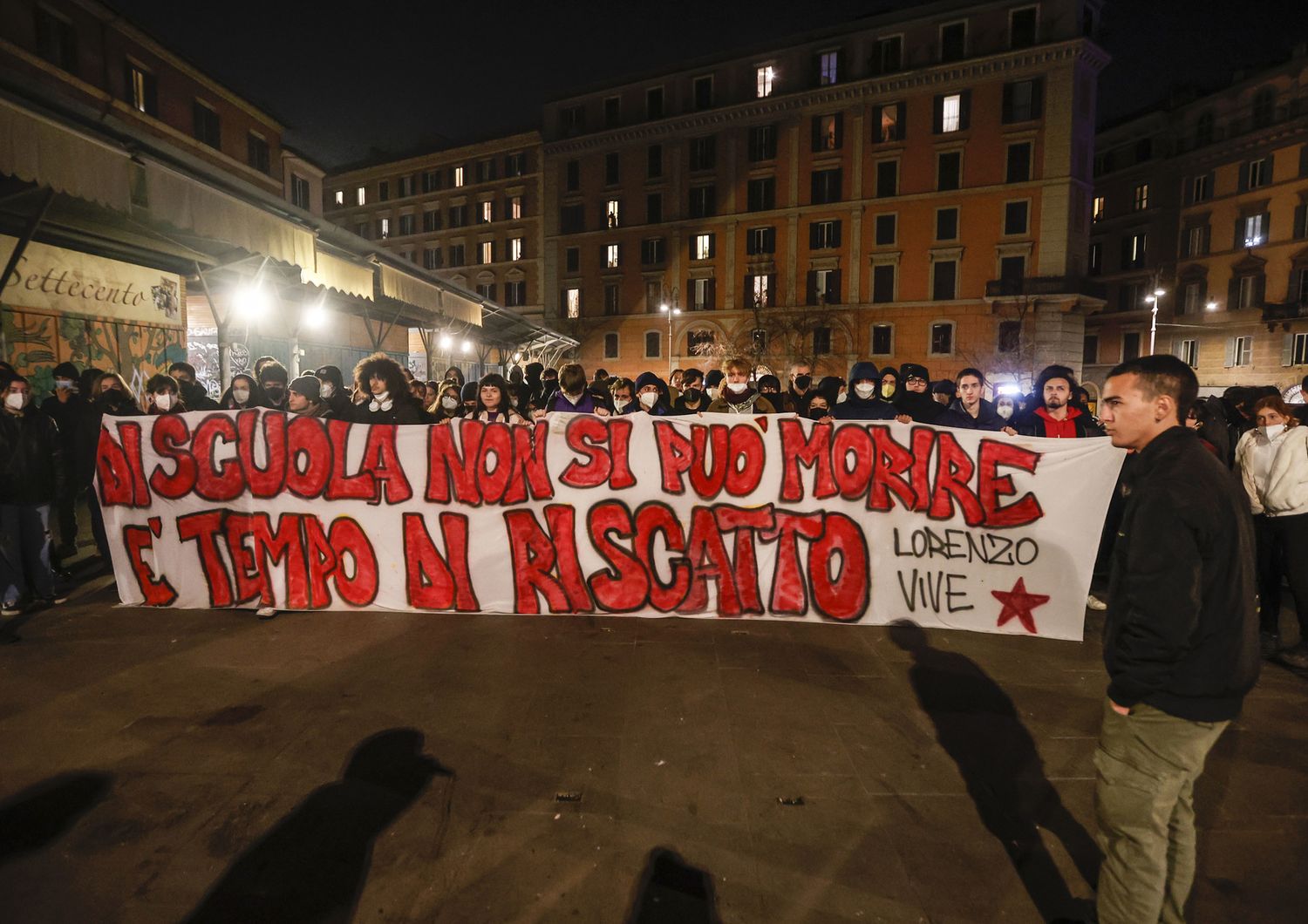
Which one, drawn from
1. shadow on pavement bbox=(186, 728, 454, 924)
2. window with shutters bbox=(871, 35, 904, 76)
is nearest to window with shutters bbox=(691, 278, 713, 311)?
window with shutters bbox=(871, 35, 904, 76)

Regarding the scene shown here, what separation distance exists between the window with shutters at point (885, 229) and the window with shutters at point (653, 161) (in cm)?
1407

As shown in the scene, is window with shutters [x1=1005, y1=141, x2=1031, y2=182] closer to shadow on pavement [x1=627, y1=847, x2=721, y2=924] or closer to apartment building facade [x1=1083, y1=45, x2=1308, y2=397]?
apartment building facade [x1=1083, y1=45, x2=1308, y2=397]

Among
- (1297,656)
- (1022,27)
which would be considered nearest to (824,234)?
(1022,27)

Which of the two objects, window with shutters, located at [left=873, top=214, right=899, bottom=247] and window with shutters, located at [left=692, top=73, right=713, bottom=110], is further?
window with shutters, located at [left=692, top=73, right=713, bottom=110]

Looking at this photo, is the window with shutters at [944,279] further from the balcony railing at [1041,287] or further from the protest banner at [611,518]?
the protest banner at [611,518]

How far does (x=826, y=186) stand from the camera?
38.3 m

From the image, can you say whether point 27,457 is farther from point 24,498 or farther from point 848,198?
point 848,198

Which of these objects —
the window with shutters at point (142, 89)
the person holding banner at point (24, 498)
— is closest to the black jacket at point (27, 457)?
the person holding banner at point (24, 498)

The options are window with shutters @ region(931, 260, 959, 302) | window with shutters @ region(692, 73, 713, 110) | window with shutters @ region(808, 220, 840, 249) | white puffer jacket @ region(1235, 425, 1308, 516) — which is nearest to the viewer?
white puffer jacket @ region(1235, 425, 1308, 516)

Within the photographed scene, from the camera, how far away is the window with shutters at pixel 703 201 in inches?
1608

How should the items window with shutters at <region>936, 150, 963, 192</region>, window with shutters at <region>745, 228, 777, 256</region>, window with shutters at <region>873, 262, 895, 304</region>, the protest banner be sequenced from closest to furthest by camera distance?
the protest banner
window with shutters at <region>936, 150, 963, 192</region>
window with shutters at <region>873, 262, 895, 304</region>
window with shutters at <region>745, 228, 777, 256</region>

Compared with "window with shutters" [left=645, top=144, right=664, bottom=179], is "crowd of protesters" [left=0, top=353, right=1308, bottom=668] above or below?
below

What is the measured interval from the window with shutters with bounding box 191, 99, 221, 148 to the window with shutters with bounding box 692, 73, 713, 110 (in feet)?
94.7

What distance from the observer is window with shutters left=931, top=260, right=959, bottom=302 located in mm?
36281
